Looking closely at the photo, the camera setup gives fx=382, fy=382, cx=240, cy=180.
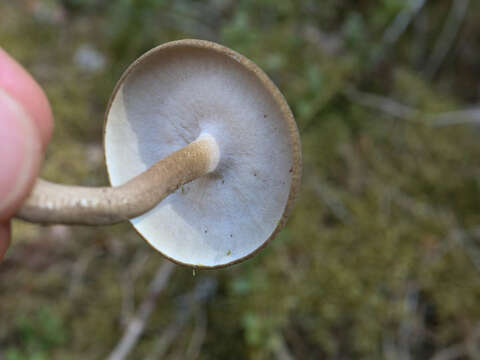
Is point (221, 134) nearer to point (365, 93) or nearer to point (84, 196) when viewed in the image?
point (84, 196)

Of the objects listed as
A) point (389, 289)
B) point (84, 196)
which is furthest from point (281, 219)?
point (389, 289)

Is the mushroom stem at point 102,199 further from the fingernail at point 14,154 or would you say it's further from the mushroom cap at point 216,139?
the mushroom cap at point 216,139

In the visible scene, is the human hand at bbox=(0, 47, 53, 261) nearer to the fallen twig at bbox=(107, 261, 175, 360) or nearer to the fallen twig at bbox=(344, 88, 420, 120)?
the fallen twig at bbox=(107, 261, 175, 360)

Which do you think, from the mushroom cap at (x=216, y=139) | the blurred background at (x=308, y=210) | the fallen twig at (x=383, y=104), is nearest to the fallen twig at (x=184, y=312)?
the blurred background at (x=308, y=210)

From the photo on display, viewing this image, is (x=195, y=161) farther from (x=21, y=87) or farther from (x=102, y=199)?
(x=21, y=87)

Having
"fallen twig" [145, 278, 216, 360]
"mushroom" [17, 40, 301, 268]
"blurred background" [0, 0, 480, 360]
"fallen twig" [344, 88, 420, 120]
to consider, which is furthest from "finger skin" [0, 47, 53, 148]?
"fallen twig" [344, 88, 420, 120]

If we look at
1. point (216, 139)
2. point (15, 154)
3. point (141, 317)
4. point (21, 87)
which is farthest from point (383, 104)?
point (15, 154)

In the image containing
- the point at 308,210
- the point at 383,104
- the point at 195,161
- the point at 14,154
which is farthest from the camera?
the point at 383,104
